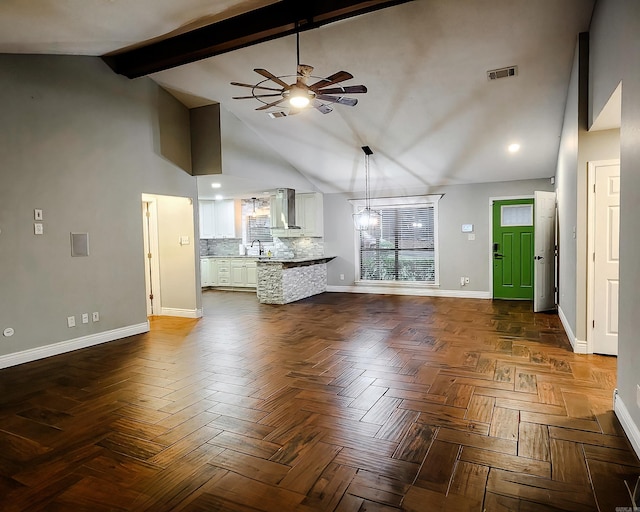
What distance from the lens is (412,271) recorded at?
8391 mm

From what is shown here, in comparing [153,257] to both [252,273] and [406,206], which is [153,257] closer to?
[252,273]

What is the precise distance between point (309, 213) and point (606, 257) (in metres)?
5.87

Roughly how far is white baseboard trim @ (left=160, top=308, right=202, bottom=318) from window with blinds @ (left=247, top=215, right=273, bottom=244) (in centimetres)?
363

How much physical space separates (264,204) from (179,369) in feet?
20.6

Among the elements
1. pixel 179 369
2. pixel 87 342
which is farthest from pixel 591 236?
pixel 87 342

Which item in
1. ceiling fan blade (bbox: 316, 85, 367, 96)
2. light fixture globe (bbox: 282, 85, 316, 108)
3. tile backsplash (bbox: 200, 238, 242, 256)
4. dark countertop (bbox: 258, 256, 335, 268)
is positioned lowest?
dark countertop (bbox: 258, 256, 335, 268)

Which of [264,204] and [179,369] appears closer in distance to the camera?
[179,369]

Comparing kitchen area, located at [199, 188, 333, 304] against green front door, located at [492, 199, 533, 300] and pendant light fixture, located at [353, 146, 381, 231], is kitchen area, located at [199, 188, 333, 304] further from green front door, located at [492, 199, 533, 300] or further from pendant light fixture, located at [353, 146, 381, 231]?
green front door, located at [492, 199, 533, 300]

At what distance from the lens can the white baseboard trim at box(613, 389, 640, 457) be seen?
2201 millimetres

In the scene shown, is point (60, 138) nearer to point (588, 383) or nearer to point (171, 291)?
point (171, 291)

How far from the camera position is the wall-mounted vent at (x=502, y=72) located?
4.52 m


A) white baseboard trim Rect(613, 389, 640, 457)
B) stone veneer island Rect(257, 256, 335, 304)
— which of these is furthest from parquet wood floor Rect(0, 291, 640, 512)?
stone veneer island Rect(257, 256, 335, 304)

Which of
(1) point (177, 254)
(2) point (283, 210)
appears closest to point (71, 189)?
(1) point (177, 254)

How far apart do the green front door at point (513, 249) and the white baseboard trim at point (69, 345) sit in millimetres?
6119
